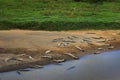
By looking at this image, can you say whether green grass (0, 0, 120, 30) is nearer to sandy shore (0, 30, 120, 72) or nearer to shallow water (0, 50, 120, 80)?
sandy shore (0, 30, 120, 72)

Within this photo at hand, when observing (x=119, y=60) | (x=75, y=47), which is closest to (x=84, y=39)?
(x=75, y=47)

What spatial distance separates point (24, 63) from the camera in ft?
59.6

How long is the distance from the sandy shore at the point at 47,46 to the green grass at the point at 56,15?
1.26m

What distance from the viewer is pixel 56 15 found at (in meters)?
27.3

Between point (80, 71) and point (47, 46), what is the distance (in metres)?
3.43

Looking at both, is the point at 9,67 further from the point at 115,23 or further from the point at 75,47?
the point at 115,23

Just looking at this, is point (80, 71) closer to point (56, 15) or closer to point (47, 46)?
point (47, 46)

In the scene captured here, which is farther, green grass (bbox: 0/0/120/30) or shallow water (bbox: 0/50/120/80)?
green grass (bbox: 0/0/120/30)

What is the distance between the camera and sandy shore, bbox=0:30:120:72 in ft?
60.9

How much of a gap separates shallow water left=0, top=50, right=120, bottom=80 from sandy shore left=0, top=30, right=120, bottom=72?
2.01 ft

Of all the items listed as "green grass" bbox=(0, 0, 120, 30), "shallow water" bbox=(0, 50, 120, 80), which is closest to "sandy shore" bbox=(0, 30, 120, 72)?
"shallow water" bbox=(0, 50, 120, 80)

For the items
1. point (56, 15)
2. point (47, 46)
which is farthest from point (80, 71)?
point (56, 15)

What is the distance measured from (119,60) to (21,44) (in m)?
4.63

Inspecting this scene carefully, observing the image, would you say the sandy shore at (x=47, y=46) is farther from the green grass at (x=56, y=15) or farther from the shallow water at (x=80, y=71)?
the green grass at (x=56, y=15)
